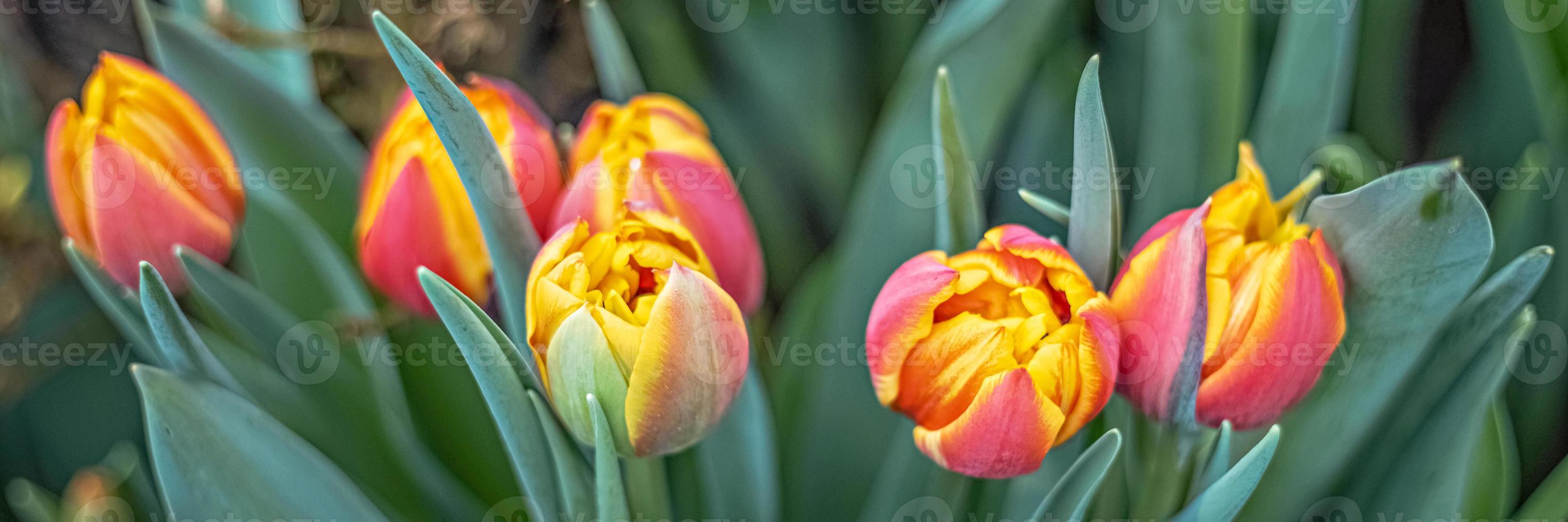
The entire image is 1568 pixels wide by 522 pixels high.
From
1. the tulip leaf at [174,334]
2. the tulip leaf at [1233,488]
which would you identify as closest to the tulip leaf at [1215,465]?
the tulip leaf at [1233,488]

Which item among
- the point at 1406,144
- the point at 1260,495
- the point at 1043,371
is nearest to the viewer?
the point at 1043,371

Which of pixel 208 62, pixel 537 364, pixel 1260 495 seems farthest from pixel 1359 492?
pixel 208 62

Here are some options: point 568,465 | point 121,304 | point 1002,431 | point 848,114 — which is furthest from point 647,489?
point 848,114

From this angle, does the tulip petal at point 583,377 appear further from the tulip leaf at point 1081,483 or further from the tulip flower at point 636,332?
the tulip leaf at point 1081,483

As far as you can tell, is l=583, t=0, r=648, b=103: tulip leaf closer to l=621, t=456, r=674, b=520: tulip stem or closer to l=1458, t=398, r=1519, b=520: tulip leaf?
l=621, t=456, r=674, b=520: tulip stem

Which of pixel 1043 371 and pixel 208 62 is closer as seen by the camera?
pixel 1043 371

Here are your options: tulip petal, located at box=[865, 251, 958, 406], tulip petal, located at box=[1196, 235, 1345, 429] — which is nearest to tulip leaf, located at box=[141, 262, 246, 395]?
tulip petal, located at box=[865, 251, 958, 406]

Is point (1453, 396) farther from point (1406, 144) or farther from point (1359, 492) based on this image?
point (1406, 144)
